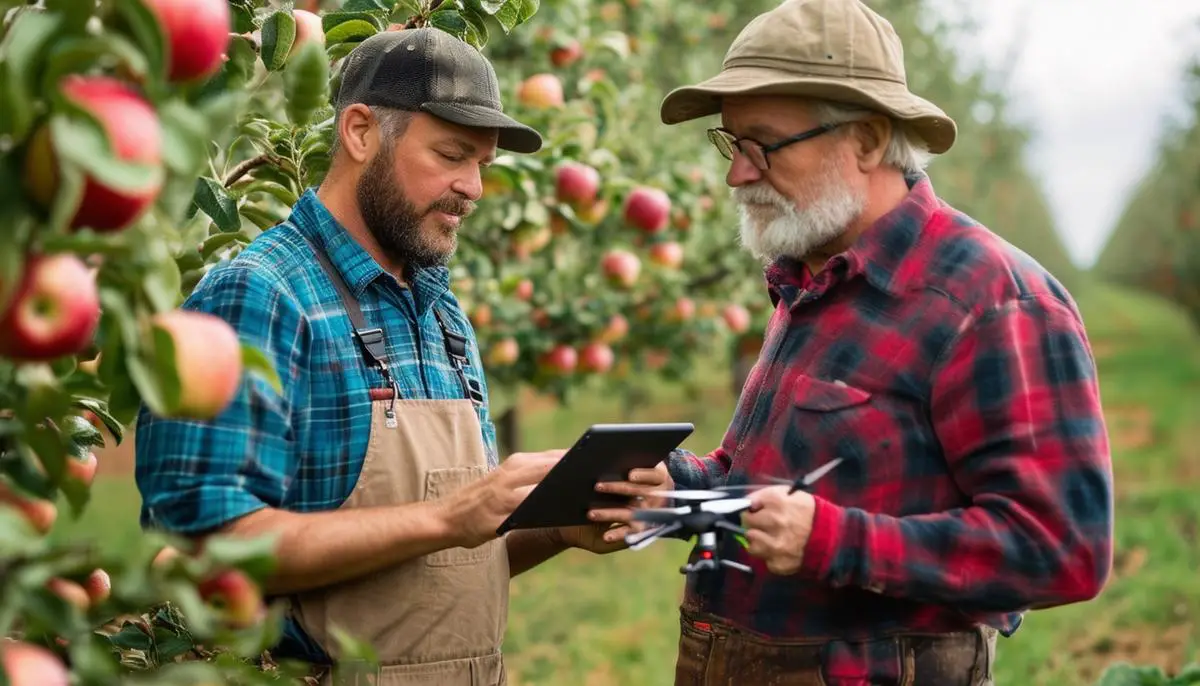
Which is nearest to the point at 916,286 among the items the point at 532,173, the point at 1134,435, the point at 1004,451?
the point at 1004,451

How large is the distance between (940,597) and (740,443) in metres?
0.47

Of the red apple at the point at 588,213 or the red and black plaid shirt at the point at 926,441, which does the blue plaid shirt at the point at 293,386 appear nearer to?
the red and black plaid shirt at the point at 926,441

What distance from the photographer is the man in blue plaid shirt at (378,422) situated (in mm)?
1977

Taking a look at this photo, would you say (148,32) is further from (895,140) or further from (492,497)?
(895,140)

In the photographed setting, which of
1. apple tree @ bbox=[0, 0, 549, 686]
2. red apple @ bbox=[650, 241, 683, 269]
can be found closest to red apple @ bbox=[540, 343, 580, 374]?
red apple @ bbox=[650, 241, 683, 269]

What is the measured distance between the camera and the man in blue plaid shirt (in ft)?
6.48

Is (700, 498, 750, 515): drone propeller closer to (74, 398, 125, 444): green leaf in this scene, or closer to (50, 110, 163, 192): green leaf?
(74, 398, 125, 444): green leaf

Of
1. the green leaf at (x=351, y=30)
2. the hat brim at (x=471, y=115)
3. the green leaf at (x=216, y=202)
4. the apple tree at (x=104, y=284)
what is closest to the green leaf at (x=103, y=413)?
the green leaf at (x=216, y=202)

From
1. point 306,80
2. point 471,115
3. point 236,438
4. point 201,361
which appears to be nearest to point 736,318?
point 471,115

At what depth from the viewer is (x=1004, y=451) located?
6.50 ft

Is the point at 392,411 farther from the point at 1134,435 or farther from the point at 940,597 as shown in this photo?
the point at 1134,435

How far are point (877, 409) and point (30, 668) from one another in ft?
4.47

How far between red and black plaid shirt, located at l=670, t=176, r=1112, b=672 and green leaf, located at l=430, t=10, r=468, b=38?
852 mm

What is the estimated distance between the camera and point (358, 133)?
2363 millimetres
